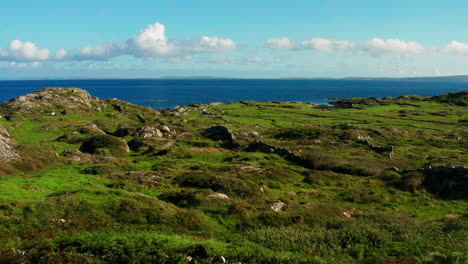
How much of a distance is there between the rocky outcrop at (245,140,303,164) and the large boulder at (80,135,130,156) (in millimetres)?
22811

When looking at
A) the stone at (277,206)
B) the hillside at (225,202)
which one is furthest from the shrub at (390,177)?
the stone at (277,206)

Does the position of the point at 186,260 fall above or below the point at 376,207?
above

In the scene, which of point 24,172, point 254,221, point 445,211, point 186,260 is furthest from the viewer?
point 24,172

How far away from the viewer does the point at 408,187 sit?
37.2 m

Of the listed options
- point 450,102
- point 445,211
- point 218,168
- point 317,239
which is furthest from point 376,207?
point 450,102

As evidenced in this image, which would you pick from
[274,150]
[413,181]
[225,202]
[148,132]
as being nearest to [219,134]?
[148,132]

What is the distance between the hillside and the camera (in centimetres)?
1759

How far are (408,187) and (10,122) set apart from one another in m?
81.8

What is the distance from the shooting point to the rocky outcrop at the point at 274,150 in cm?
5312

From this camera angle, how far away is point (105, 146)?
54.2 metres

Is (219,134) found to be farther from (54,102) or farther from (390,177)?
(54,102)

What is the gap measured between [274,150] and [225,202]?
30.0m

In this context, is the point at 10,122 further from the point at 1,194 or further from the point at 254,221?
the point at 254,221

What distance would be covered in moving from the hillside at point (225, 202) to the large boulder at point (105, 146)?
9.1 inches
